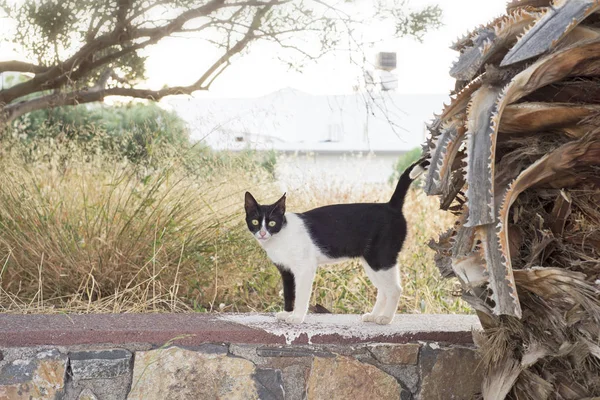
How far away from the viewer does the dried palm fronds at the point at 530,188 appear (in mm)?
2240

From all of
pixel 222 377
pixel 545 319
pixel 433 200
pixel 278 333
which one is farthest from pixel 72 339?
pixel 433 200

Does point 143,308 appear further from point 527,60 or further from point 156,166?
point 527,60

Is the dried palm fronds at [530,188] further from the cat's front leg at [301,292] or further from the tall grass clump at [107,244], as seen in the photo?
the tall grass clump at [107,244]

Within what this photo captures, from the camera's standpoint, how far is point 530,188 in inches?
98.9

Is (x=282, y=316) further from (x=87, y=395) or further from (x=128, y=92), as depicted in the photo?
(x=128, y=92)

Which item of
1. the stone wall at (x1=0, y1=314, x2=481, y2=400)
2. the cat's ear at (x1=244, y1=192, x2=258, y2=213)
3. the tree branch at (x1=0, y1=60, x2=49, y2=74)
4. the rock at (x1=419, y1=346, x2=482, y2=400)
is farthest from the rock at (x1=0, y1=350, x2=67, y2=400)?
the tree branch at (x1=0, y1=60, x2=49, y2=74)

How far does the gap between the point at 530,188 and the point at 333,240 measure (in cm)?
98

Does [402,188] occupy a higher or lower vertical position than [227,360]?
higher

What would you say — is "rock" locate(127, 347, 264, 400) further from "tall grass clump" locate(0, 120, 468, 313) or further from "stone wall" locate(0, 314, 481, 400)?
"tall grass clump" locate(0, 120, 468, 313)

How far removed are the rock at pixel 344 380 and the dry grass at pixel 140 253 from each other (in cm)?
111

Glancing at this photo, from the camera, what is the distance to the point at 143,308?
157 inches

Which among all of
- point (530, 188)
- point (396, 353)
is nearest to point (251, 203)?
point (396, 353)

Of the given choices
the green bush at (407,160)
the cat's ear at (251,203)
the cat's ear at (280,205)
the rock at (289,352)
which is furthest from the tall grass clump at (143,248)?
the green bush at (407,160)

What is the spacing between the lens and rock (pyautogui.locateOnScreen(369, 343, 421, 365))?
313 centimetres
